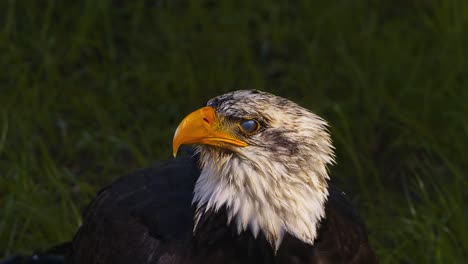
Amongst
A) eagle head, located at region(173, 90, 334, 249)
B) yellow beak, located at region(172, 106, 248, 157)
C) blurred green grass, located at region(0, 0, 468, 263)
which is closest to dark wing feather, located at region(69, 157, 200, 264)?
eagle head, located at region(173, 90, 334, 249)

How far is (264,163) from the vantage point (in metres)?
3.62

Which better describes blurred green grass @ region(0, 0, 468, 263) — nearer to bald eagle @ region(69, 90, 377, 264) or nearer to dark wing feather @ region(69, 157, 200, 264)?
dark wing feather @ region(69, 157, 200, 264)

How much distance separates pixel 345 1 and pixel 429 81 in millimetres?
995

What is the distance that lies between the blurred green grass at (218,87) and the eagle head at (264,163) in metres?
1.40

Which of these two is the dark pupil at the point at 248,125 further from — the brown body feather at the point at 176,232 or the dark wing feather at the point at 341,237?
the dark wing feather at the point at 341,237

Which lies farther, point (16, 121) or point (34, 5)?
point (34, 5)

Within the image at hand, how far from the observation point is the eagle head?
11.9ft

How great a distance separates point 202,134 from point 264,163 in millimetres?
248

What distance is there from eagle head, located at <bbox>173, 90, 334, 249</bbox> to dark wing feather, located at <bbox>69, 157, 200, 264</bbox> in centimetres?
26

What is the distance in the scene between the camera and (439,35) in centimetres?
630

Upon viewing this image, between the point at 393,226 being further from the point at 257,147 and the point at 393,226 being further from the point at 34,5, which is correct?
the point at 34,5

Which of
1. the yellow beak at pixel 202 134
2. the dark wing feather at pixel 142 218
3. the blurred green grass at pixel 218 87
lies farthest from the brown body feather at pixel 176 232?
the blurred green grass at pixel 218 87

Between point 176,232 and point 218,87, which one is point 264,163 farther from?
point 218,87

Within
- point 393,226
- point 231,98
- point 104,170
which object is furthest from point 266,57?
point 231,98
